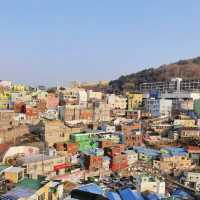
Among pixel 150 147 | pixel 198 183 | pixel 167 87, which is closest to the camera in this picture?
pixel 198 183

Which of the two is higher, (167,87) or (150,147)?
(167,87)

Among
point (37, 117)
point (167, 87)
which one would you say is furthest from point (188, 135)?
point (167, 87)

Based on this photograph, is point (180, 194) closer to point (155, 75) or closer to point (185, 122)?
point (185, 122)

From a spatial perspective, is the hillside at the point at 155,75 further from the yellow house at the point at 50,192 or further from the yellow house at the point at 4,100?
the yellow house at the point at 50,192

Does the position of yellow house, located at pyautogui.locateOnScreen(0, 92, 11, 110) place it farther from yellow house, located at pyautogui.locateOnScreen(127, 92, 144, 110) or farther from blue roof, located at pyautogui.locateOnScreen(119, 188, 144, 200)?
blue roof, located at pyautogui.locateOnScreen(119, 188, 144, 200)

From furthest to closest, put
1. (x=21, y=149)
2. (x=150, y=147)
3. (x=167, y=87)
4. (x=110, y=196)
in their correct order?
(x=167, y=87), (x=150, y=147), (x=21, y=149), (x=110, y=196)

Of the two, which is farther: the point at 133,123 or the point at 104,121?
the point at 104,121

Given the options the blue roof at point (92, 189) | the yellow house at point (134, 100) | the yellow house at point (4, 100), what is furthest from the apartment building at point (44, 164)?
the yellow house at point (134, 100)

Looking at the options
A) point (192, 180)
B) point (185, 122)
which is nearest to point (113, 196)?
point (192, 180)

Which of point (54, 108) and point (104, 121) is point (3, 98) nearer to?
point (54, 108)
